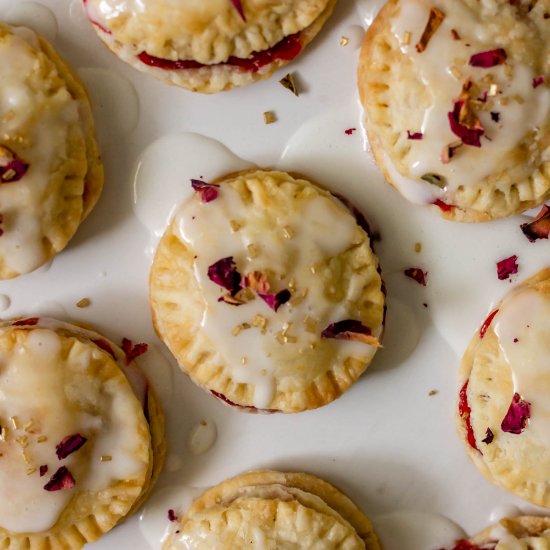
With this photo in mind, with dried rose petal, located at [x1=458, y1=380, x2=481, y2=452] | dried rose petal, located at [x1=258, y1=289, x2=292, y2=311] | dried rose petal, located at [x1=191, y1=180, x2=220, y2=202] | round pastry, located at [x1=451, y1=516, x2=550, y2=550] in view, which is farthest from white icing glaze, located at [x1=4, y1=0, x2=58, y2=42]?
round pastry, located at [x1=451, y1=516, x2=550, y2=550]

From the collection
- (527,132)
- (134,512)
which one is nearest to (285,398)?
(134,512)

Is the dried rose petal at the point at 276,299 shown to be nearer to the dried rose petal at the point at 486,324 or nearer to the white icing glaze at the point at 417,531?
the dried rose petal at the point at 486,324

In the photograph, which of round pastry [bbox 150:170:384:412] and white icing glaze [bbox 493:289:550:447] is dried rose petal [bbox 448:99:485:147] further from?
white icing glaze [bbox 493:289:550:447]

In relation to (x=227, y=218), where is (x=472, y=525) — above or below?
below

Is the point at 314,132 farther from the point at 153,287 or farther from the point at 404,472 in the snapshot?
the point at 404,472

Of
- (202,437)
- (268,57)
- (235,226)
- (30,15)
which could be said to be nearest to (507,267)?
(235,226)

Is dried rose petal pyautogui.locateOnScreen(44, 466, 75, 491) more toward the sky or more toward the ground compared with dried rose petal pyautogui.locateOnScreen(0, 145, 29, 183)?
more toward the ground

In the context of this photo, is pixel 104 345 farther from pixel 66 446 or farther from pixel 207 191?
pixel 207 191
